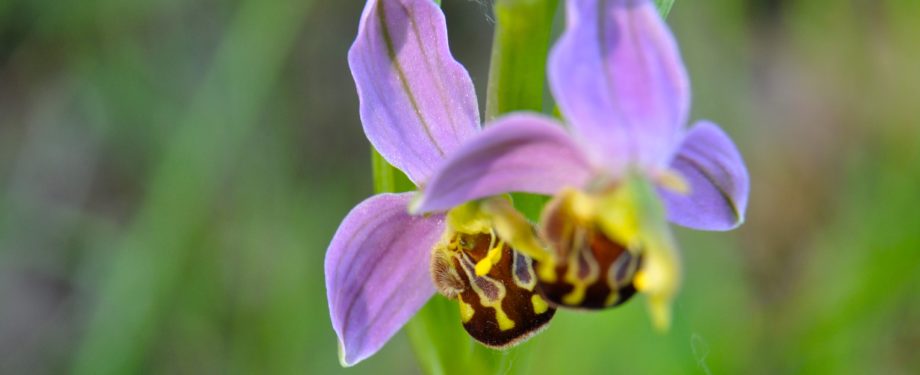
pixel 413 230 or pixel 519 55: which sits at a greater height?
pixel 519 55

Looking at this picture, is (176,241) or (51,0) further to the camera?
(51,0)

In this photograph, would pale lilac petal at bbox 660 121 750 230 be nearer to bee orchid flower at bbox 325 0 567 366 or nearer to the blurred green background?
bee orchid flower at bbox 325 0 567 366

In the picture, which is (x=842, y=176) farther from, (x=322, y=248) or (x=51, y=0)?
(x=51, y=0)

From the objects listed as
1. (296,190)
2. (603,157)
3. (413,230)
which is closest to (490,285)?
(413,230)

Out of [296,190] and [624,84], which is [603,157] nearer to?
[624,84]

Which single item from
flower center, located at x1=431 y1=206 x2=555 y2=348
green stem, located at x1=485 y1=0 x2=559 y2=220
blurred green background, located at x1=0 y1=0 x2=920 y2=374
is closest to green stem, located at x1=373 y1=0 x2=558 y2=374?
green stem, located at x1=485 y1=0 x2=559 y2=220

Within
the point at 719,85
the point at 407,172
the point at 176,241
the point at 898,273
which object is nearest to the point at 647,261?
the point at 407,172

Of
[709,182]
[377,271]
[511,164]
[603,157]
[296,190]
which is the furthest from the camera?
[296,190]
